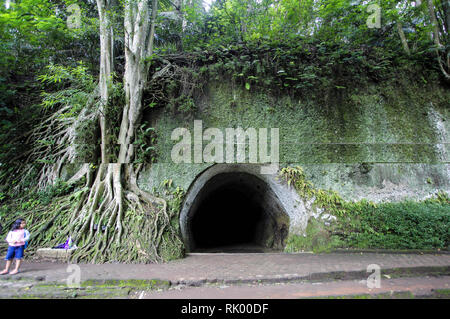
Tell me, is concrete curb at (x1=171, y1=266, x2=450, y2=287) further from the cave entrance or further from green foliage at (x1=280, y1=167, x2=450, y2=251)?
the cave entrance

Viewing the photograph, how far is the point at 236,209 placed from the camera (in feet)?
44.8

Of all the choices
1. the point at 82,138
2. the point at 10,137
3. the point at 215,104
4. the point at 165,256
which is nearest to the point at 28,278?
the point at 165,256

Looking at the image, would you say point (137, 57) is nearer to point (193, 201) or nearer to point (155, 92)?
point (155, 92)

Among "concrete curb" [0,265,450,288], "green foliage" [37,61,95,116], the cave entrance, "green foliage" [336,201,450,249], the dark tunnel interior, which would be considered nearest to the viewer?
"concrete curb" [0,265,450,288]

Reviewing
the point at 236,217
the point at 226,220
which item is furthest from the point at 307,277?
the point at 226,220

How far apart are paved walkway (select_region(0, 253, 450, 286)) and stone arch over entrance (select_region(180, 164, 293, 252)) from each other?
179 centimetres

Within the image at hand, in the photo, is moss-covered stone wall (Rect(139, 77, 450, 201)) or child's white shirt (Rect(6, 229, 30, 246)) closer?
child's white shirt (Rect(6, 229, 30, 246))

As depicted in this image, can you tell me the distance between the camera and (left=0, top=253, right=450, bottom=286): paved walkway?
466 centimetres

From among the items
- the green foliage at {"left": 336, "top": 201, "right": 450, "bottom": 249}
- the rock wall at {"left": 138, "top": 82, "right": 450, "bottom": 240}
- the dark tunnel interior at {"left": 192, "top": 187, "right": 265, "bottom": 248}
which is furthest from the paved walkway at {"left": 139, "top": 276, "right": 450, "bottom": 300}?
the dark tunnel interior at {"left": 192, "top": 187, "right": 265, "bottom": 248}

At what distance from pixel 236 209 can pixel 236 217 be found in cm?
90

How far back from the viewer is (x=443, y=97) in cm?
844

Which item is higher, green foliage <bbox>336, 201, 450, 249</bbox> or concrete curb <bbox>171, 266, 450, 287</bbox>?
green foliage <bbox>336, 201, 450, 249</bbox>

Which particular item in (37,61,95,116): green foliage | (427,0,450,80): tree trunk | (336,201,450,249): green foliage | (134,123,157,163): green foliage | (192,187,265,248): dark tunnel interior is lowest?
(192,187,265,248): dark tunnel interior

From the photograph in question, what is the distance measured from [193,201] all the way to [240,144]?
2.40 meters
